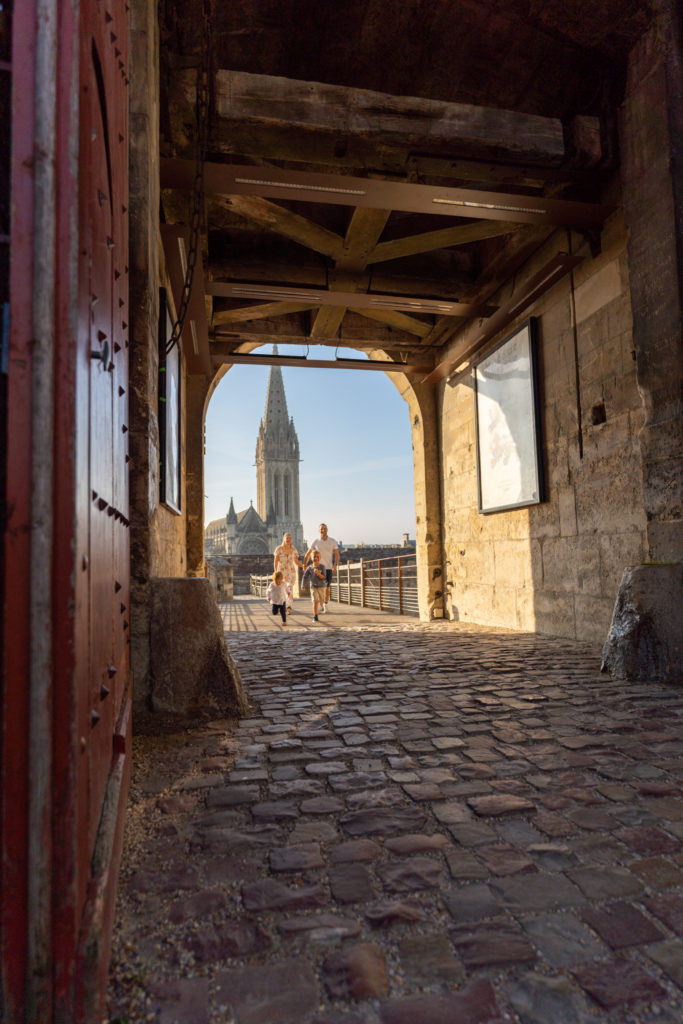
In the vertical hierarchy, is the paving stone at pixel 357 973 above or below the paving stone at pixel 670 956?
above

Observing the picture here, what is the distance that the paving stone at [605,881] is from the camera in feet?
4.48

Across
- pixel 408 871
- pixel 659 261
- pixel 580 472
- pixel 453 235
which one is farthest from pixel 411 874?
pixel 453 235

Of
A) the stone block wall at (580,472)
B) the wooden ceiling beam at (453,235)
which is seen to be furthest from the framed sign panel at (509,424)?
the wooden ceiling beam at (453,235)

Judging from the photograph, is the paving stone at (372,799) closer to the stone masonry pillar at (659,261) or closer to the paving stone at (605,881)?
the paving stone at (605,881)

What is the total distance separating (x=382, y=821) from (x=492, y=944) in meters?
0.60

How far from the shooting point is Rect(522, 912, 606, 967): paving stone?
1.15 m

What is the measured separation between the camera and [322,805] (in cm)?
188

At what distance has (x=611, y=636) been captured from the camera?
3.91 metres

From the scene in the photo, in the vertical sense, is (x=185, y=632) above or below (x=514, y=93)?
below

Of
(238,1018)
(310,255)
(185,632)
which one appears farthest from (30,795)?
(310,255)

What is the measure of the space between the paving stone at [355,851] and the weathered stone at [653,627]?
2704 mm

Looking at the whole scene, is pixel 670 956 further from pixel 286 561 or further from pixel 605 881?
pixel 286 561

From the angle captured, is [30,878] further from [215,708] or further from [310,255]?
[310,255]

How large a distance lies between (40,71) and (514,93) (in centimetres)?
590
